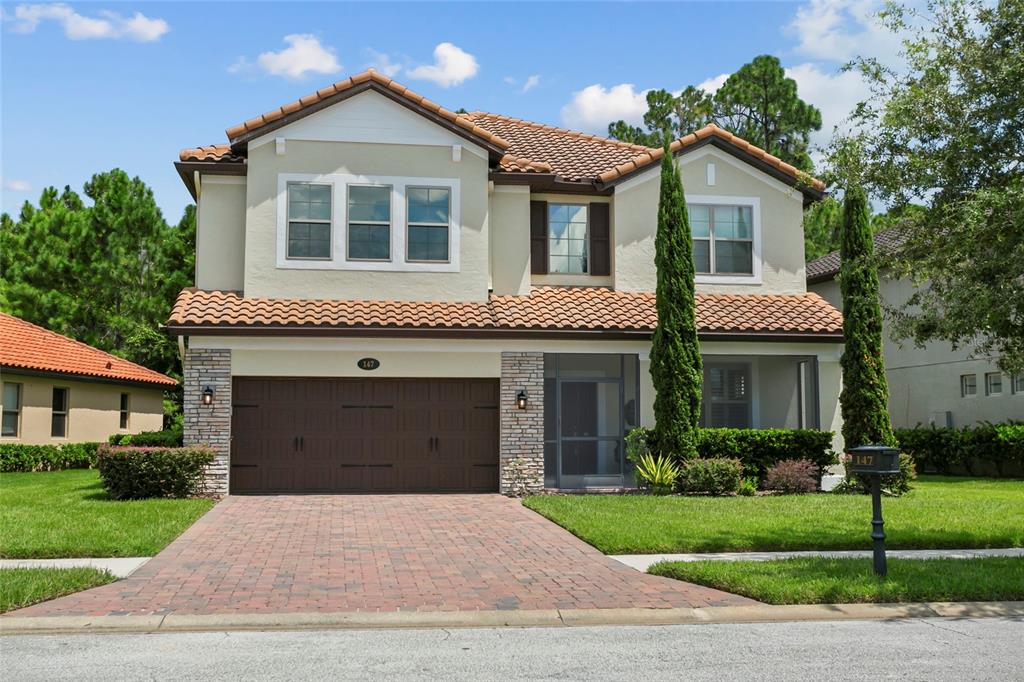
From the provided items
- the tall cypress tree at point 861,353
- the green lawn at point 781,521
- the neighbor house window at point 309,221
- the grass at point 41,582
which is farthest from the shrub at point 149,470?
the tall cypress tree at point 861,353

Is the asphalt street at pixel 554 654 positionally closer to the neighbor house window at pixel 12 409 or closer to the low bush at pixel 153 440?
the low bush at pixel 153 440

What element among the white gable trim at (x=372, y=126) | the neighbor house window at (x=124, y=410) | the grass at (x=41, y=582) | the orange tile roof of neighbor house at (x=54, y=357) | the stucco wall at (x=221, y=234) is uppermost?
the white gable trim at (x=372, y=126)

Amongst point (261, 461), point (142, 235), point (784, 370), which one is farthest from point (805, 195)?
point (142, 235)

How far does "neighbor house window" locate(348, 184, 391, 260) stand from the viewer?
19.6 m

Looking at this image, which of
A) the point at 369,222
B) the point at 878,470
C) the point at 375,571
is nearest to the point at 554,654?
the point at 375,571

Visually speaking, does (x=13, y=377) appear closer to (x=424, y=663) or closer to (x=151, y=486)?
(x=151, y=486)

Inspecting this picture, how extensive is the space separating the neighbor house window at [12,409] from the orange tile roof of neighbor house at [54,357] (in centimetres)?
89

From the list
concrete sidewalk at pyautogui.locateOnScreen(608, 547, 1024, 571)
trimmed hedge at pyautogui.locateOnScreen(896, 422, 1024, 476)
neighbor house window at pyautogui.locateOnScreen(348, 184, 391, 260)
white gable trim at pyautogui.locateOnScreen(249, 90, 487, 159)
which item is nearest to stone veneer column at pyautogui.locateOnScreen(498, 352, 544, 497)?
neighbor house window at pyautogui.locateOnScreen(348, 184, 391, 260)

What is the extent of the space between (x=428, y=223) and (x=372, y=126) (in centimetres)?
229

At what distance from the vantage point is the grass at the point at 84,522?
1136cm

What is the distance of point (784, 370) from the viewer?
22344 mm

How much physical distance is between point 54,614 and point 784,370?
17525mm

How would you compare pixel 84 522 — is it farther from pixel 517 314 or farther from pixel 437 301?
pixel 517 314

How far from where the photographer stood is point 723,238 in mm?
21797
